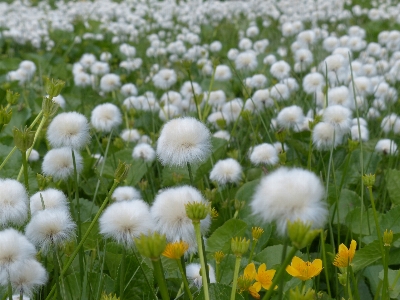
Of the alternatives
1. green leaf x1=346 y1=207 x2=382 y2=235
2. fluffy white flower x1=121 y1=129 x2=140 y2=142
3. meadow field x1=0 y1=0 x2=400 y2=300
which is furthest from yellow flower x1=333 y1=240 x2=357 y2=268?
fluffy white flower x1=121 y1=129 x2=140 y2=142

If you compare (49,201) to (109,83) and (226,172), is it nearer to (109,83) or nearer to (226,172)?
(226,172)

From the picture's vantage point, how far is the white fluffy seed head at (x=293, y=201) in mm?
844

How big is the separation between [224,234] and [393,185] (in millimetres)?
662

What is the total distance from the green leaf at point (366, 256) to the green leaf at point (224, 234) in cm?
34

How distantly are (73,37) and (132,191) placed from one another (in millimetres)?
4292

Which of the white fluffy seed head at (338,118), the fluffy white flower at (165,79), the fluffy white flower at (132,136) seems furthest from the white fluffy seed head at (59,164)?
the fluffy white flower at (165,79)

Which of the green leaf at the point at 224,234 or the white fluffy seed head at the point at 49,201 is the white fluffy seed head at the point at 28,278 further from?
the green leaf at the point at 224,234

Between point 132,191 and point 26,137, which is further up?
point 26,137

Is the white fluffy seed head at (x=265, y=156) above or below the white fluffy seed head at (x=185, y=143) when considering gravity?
below

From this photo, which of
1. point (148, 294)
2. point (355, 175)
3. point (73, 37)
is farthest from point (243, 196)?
point (73, 37)

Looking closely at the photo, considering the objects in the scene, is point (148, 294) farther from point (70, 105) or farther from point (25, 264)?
point (70, 105)

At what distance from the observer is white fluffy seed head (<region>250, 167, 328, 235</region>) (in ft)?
2.77

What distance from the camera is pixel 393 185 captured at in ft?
6.50

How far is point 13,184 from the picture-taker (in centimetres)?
127
